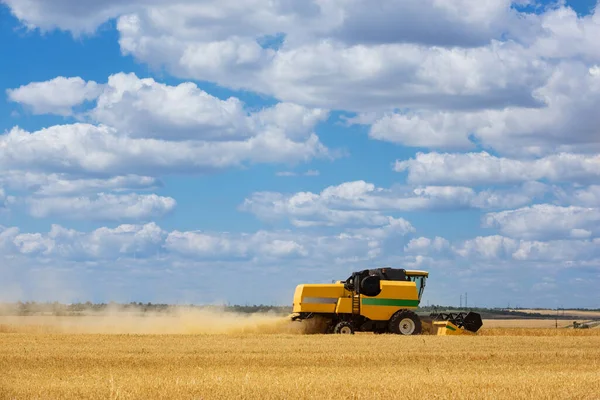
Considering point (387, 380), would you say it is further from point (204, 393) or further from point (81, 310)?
point (81, 310)

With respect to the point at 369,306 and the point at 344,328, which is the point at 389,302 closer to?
the point at 369,306

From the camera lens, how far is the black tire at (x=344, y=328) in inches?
1801

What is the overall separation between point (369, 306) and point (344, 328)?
1.76m

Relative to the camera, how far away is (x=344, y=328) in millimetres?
45938

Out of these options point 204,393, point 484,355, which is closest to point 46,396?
point 204,393

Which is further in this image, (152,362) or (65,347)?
(65,347)

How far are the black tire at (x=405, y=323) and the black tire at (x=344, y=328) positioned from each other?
7.03ft

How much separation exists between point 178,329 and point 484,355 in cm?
2074

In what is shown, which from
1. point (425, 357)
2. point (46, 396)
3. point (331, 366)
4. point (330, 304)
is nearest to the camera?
point (46, 396)

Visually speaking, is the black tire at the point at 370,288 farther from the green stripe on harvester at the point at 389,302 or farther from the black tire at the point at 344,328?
the black tire at the point at 344,328

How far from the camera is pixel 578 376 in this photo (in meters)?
25.9

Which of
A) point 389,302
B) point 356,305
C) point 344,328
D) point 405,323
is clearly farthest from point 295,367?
point 405,323

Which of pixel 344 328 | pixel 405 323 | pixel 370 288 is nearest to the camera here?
pixel 344 328

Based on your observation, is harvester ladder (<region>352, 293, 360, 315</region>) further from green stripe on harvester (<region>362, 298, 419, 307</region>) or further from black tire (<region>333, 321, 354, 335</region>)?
black tire (<region>333, 321, 354, 335</region>)
